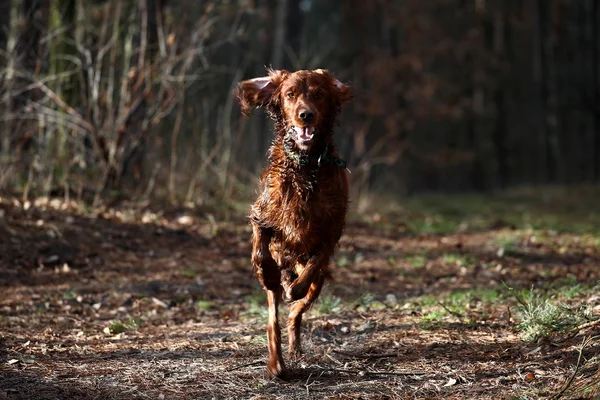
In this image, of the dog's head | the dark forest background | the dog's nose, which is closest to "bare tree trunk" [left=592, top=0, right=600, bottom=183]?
the dark forest background

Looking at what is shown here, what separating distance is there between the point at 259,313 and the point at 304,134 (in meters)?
2.16

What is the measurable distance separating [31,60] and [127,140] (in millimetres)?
1674

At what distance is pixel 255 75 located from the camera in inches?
830

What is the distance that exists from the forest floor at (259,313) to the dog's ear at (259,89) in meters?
1.30

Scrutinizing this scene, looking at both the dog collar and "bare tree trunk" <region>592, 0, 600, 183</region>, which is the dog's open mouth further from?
"bare tree trunk" <region>592, 0, 600, 183</region>

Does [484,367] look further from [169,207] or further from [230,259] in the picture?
[169,207]

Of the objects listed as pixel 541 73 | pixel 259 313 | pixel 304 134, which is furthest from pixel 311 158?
pixel 541 73

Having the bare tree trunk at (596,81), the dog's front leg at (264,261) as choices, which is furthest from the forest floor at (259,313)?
the bare tree trunk at (596,81)

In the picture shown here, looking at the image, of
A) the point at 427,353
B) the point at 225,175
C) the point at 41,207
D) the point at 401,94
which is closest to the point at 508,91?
the point at 401,94

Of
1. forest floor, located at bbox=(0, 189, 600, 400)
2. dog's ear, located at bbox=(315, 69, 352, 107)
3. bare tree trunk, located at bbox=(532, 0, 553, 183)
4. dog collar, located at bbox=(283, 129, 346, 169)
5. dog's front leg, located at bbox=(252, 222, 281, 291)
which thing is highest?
bare tree trunk, located at bbox=(532, 0, 553, 183)

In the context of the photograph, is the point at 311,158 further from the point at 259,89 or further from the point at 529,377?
the point at 529,377

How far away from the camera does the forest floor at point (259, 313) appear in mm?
3738

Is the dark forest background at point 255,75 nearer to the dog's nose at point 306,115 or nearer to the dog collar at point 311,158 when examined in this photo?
the dog collar at point 311,158

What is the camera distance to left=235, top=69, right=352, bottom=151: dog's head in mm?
3957
